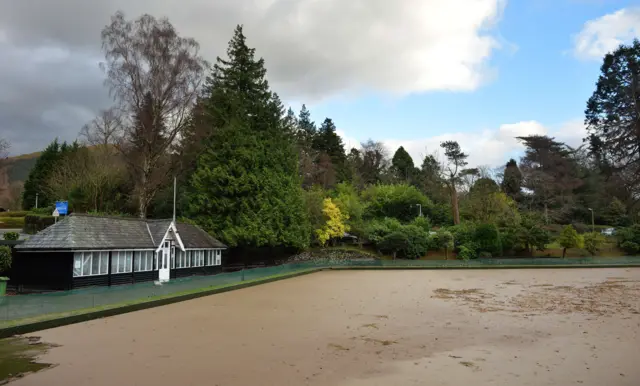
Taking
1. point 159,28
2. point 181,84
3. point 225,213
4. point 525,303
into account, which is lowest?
→ point 525,303

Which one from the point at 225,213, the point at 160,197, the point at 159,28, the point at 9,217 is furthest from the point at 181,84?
the point at 9,217

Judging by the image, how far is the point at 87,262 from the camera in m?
20.1

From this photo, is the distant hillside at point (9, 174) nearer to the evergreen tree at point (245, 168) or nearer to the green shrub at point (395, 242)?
the evergreen tree at point (245, 168)

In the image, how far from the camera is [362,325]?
1316 centimetres

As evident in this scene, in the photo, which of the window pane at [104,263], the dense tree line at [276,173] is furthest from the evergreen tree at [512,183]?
the window pane at [104,263]

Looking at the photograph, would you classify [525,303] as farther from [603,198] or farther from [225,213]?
[603,198]

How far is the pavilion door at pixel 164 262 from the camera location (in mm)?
24844

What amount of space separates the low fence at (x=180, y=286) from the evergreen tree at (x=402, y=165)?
124 ft

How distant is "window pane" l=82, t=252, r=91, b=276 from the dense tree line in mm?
9876

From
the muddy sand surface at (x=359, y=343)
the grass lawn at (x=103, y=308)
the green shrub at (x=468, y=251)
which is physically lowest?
the muddy sand surface at (x=359, y=343)

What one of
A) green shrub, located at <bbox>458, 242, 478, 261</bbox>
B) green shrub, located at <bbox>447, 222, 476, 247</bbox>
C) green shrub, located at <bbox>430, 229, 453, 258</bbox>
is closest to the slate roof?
green shrub, located at <bbox>430, 229, 453, 258</bbox>

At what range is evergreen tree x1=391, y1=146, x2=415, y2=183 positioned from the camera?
256 ft

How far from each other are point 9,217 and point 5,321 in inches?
1680

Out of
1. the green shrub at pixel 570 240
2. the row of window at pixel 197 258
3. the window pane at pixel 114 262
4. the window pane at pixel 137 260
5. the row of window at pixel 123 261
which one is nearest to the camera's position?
the row of window at pixel 123 261
